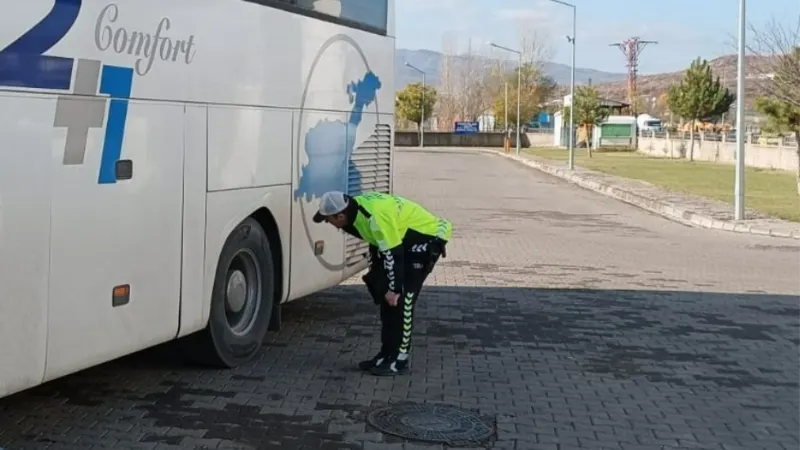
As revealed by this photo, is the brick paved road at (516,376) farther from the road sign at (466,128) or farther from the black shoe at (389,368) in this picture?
the road sign at (466,128)

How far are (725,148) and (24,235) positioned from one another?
55227 mm

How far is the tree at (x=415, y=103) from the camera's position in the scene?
10338 centimetres

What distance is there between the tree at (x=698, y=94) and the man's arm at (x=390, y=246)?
190 ft

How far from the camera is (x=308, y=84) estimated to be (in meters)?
8.83

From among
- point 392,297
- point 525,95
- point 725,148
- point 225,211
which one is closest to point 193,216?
point 225,211

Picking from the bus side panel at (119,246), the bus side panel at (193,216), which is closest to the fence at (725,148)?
the bus side panel at (193,216)

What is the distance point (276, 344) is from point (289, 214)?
1.29 meters

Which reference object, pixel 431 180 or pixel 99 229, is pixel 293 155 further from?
pixel 431 180

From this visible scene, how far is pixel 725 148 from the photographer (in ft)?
187

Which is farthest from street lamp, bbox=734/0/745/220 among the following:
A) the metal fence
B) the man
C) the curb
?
the metal fence

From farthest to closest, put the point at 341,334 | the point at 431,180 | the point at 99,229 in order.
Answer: the point at 431,180
the point at 341,334
the point at 99,229

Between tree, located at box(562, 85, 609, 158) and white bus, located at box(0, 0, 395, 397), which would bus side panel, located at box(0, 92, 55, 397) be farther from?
tree, located at box(562, 85, 609, 158)

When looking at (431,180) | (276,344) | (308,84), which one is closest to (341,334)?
(276,344)

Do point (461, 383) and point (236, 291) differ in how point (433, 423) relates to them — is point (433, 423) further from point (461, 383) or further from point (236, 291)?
point (236, 291)
